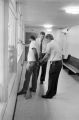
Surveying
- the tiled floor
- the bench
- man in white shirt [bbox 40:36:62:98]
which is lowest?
the tiled floor

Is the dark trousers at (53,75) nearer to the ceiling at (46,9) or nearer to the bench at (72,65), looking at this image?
the ceiling at (46,9)

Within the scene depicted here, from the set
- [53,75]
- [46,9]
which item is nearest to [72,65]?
[46,9]

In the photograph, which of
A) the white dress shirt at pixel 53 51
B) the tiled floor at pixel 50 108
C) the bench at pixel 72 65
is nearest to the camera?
the tiled floor at pixel 50 108

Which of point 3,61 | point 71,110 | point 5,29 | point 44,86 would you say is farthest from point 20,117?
point 44,86

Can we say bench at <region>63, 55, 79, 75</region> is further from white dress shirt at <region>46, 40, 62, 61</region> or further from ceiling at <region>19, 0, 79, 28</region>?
white dress shirt at <region>46, 40, 62, 61</region>

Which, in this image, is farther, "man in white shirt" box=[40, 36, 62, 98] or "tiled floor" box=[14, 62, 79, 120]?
→ "man in white shirt" box=[40, 36, 62, 98]

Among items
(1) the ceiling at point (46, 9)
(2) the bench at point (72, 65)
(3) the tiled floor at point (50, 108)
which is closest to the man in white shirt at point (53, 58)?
(3) the tiled floor at point (50, 108)

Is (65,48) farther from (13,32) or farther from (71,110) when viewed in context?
(71,110)

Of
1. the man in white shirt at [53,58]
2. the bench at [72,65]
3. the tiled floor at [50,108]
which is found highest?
the man in white shirt at [53,58]

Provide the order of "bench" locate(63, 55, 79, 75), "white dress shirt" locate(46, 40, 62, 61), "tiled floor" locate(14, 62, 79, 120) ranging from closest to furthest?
"tiled floor" locate(14, 62, 79, 120)
"white dress shirt" locate(46, 40, 62, 61)
"bench" locate(63, 55, 79, 75)

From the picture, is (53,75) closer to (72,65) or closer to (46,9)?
(46,9)

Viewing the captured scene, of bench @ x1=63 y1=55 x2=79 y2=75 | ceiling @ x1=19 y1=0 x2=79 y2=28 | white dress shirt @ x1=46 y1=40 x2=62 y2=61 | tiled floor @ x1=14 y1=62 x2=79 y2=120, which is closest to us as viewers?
tiled floor @ x1=14 y1=62 x2=79 y2=120

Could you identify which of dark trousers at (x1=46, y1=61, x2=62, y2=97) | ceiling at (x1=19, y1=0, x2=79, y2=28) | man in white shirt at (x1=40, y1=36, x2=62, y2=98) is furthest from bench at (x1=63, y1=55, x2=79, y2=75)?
man in white shirt at (x1=40, y1=36, x2=62, y2=98)

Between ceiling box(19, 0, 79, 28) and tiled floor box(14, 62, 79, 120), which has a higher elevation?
ceiling box(19, 0, 79, 28)
